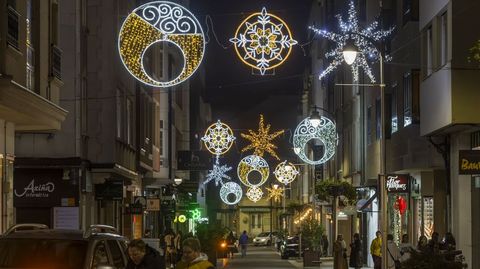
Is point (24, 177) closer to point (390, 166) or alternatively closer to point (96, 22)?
point (96, 22)

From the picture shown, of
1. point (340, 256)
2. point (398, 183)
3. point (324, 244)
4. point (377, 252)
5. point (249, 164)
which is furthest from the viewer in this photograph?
point (249, 164)

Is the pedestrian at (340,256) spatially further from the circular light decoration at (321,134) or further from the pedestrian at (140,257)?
the pedestrian at (140,257)

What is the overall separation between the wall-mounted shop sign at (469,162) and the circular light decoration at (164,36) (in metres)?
6.62

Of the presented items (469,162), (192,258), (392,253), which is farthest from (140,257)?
(392,253)

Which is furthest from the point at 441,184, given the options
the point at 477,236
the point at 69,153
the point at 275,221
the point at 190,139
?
the point at 275,221

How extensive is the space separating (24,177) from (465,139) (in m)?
14.0

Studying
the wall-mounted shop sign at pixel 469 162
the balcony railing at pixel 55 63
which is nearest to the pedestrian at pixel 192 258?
the wall-mounted shop sign at pixel 469 162

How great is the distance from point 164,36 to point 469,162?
875 centimetres

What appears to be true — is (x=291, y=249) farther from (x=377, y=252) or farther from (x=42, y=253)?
(x=42, y=253)

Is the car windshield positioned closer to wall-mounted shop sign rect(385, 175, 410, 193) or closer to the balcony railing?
the balcony railing

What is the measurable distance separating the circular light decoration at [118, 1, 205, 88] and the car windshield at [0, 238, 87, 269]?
32.4 ft

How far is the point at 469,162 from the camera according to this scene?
21.4 m

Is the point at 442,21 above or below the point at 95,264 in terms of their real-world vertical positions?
above

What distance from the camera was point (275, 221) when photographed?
142125 millimetres
